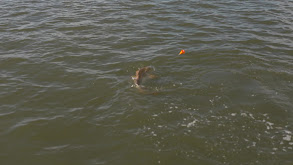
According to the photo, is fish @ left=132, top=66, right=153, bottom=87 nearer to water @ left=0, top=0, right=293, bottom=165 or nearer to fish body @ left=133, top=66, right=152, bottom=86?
fish body @ left=133, top=66, right=152, bottom=86

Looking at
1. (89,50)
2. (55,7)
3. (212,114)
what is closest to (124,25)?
(89,50)

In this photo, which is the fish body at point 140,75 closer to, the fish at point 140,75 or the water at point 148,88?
the fish at point 140,75

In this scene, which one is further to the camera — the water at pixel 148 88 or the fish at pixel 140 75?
the fish at pixel 140 75

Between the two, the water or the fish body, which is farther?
the fish body

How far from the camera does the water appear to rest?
676 centimetres

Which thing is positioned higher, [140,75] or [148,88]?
[140,75]

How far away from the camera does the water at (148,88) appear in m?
6.76

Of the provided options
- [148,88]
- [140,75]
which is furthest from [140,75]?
[148,88]

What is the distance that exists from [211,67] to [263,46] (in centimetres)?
320

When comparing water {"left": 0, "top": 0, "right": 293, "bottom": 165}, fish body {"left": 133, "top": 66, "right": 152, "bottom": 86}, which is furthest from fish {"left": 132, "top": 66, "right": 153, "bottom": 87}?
water {"left": 0, "top": 0, "right": 293, "bottom": 165}

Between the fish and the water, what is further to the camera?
the fish

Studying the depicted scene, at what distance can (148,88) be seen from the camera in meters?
9.23

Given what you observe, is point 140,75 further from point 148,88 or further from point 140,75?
point 148,88

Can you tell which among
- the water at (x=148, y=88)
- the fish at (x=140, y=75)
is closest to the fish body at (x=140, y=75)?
the fish at (x=140, y=75)
